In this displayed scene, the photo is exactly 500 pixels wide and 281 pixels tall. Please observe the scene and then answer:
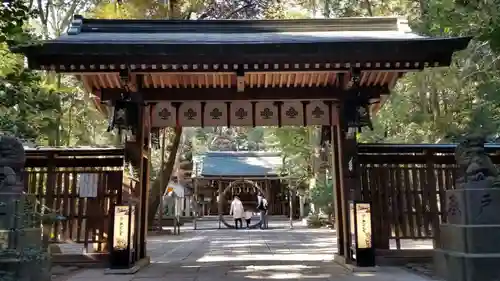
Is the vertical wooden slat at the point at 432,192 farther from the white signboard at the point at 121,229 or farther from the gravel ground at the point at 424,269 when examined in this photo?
the white signboard at the point at 121,229

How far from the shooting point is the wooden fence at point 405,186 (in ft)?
29.2

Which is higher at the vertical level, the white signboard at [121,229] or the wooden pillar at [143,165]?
the wooden pillar at [143,165]

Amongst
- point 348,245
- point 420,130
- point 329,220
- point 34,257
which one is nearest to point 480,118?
point 348,245

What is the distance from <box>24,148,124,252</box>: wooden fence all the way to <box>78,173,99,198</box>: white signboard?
2.4 inches

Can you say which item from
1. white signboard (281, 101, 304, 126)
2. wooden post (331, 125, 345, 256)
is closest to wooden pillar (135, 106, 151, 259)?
white signboard (281, 101, 304, 126)

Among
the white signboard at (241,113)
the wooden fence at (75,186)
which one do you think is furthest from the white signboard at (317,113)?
the wooden fence at (75,186)

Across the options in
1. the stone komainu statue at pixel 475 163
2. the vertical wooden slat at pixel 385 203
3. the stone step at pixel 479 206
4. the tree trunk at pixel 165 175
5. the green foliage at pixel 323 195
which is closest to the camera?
the stone step at pixel 479 206

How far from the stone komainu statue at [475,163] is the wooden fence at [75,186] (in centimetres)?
623

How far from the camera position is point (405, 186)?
29.8 feet

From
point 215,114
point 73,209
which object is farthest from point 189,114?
point 73,209

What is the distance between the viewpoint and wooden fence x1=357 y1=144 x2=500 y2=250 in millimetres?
8906

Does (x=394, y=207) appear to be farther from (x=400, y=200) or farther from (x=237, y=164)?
(x=237, y=164)

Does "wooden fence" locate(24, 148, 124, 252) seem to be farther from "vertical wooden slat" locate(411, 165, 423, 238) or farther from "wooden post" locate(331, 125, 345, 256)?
"vertical wooden slat" locate(411, 165, 423, 238)

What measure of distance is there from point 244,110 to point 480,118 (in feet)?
14.3
